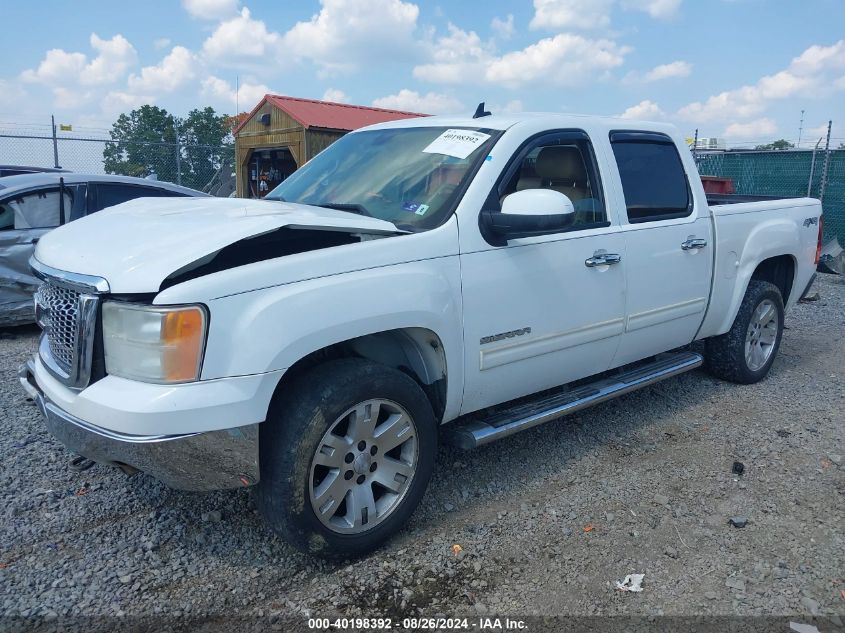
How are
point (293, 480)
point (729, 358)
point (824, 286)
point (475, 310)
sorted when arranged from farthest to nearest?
1. point (824, 286)
2. point (729, 358)
3. point (475, 310)
4. point (293, 480)

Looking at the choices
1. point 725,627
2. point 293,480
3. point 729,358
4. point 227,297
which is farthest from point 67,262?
point 729,358

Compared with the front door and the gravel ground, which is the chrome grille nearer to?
the gravel ground

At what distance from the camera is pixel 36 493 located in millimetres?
3639

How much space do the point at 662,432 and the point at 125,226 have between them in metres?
3.59

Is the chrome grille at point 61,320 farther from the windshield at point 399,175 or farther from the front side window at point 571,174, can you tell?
the front side window at point 571,174

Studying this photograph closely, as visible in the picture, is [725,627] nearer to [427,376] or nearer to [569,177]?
[427,376]

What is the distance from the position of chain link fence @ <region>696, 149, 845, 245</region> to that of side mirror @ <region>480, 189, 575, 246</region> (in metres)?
10.5

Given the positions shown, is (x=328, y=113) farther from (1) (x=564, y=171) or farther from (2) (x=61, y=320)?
(2) (x=61, y=320)

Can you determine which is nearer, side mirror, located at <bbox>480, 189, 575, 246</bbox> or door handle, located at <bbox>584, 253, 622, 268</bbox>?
side mirror, located at <bbox>480, 189, 575, 246</bbox>

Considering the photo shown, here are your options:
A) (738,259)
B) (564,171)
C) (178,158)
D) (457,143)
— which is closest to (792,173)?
(738,259)

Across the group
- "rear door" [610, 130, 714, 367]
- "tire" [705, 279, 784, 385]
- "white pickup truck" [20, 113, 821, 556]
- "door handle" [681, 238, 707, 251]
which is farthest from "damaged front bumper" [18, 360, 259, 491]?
"tire" [705, 279, 784, 385]

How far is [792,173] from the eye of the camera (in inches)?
543

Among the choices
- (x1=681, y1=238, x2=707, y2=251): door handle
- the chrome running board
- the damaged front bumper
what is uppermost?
(x1=681, y1=238, x2=707, y2=251): door handle

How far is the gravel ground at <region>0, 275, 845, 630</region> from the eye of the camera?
9.45ft
